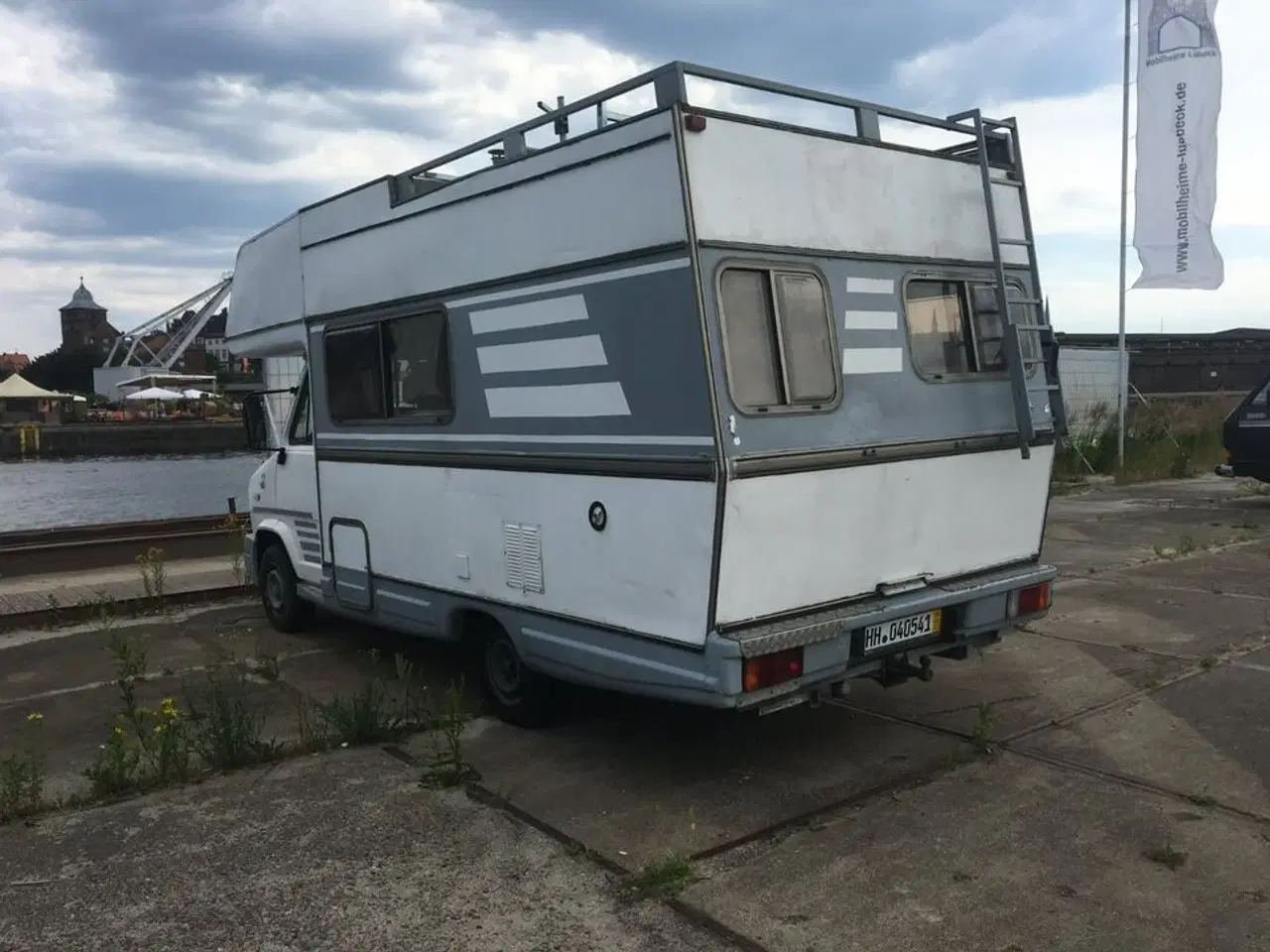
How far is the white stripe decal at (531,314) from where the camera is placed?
198 inches

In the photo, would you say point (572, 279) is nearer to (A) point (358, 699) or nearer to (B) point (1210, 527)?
(A) point (358, 699)

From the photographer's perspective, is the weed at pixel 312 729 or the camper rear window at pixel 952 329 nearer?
the camper rear window at pixel 952 329

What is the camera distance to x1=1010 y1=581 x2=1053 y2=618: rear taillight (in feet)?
18.7

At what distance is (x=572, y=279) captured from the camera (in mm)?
5020

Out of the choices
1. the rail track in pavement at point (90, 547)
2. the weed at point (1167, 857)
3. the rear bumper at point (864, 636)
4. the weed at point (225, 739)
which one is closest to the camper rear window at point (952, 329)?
the rear bumper at point (864, 636)

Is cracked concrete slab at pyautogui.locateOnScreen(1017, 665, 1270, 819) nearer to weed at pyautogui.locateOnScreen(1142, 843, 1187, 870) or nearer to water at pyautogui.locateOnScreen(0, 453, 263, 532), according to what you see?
weed at pyautogui.locateOnScreen(1142, 843, 1187, 870)

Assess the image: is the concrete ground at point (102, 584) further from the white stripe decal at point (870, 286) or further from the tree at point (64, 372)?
the tree at point (64, 372)

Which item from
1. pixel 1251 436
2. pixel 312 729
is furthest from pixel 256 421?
pixel 1251 436

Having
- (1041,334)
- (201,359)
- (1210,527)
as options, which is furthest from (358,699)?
(201,359)

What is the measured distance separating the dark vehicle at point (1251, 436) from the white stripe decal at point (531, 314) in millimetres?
11745

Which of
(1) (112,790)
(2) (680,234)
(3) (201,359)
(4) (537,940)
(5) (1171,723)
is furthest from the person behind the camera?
(3) (201,359)

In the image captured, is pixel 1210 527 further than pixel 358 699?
Yes

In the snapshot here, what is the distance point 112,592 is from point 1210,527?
37.4 ft

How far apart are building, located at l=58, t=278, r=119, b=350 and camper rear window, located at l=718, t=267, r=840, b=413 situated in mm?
132424
